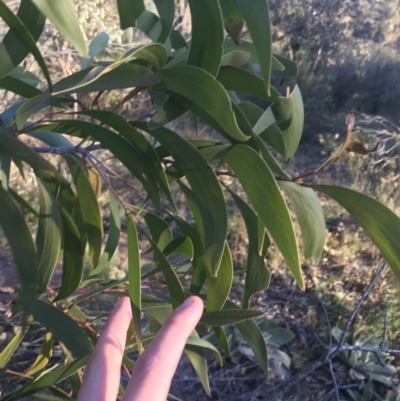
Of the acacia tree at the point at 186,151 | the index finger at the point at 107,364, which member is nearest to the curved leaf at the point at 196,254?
the acacia tree at the point at 186,151

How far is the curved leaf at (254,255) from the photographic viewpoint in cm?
48

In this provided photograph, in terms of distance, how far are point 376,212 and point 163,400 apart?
0.25 meters

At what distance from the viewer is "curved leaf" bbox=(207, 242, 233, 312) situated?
0.50 meters

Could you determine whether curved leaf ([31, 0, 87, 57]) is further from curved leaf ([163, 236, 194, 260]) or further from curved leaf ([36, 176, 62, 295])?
curved leaf ([163, 236, 194, 260])

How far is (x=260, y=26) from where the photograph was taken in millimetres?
328

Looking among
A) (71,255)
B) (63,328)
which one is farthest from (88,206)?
(63,328)

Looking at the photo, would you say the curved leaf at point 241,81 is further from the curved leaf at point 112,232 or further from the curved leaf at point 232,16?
the curved leaf at point 112,232

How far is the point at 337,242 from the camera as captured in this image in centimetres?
232

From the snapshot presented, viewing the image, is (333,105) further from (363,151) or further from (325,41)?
(363,151)

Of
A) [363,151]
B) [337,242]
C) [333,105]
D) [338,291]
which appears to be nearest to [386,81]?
[333,105]

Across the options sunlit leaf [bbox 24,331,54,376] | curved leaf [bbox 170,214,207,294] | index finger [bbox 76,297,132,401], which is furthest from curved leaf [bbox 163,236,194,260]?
sunlit leaf [bbox 24,331,54,376]

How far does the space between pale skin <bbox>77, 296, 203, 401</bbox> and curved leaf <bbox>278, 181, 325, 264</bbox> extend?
0.44 feet

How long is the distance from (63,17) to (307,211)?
26 cm

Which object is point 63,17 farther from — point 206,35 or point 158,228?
point 158,228
